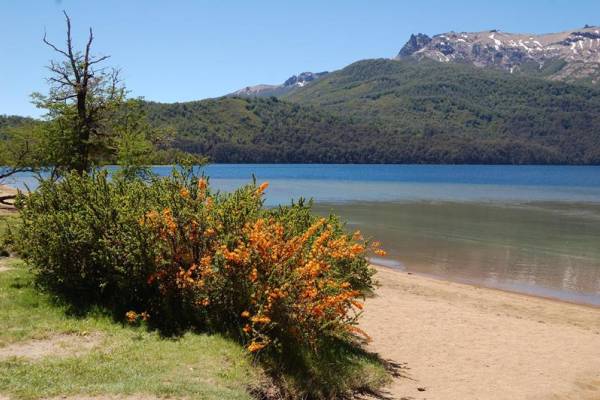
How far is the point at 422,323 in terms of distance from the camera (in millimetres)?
14852

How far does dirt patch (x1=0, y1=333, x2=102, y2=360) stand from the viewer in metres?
8.30

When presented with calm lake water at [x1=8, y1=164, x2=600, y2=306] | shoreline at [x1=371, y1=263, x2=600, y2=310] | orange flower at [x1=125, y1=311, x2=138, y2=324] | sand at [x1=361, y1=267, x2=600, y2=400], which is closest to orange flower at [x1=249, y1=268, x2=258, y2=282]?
orange flower at [x1=125, y1=311, x2=138, y2=324]

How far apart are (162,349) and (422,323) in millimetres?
8114

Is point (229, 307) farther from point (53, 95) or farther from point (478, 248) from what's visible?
point (478, 248)

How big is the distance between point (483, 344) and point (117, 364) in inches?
343

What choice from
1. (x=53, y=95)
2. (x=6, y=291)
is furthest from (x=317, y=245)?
(x=53, y=95)

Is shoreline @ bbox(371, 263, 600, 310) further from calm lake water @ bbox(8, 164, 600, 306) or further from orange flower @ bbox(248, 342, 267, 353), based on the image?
orange flower @ bbox(248, 342, 267, 353)

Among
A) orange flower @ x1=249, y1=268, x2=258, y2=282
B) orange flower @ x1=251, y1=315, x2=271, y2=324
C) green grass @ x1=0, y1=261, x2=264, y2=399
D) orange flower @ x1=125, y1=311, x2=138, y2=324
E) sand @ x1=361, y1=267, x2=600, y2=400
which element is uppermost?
orange flower @ x1=249, y1=268, x2=258, y2=282

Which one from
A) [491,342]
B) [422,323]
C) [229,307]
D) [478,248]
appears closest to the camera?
[229,307]

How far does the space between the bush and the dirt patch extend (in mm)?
819

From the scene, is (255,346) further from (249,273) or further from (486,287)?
(486,287)

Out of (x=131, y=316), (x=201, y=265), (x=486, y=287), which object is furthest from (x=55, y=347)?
(x=486, y=287)

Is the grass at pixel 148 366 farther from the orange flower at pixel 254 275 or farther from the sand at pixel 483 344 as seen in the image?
the sand at pixel 483 344

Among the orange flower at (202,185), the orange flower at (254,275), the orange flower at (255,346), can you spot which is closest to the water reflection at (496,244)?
the orange flower at (202,185)
